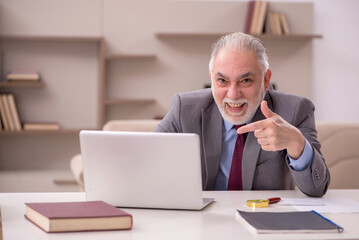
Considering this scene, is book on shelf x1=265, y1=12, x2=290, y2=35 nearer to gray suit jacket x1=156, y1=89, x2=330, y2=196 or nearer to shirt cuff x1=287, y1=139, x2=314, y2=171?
gray suit jacket x1=156, y1=89, x2=330, y2=196

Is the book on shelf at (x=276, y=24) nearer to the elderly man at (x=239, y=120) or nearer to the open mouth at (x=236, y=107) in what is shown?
the elderly man at (x=239, y=120)

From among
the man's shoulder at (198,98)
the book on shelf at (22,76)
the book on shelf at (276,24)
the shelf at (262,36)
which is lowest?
the man's shoulder at (198,98)

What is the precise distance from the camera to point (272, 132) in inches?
65.4

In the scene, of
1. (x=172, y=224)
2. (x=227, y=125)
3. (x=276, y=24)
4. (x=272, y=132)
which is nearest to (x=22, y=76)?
(x=276, y=24)

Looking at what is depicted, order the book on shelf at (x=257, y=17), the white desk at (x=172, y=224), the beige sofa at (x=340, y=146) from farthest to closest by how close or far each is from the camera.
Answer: the book on shelf at (x=257, y=17) < the beige sofa at (x=340, y=146) < the white desk at (x=172, y=224)

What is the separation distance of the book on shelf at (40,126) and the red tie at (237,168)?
3.06m

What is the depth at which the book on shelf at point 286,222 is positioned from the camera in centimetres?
134

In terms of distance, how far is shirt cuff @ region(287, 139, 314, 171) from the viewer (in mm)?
1876

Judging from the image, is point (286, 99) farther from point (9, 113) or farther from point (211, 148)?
point (9, 113)

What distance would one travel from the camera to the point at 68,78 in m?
5.08

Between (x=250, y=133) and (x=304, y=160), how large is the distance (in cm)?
30

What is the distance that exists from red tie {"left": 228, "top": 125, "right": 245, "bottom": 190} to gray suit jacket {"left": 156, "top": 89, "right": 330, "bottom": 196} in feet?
0.09

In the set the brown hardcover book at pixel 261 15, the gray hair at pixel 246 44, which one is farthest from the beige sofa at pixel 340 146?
the brown hardcover book at pixel 261 15

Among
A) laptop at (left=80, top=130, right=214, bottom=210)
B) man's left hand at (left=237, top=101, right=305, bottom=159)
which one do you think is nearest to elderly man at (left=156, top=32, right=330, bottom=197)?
man's left hand at (left=237, top=101, right=305, bottom=159)
